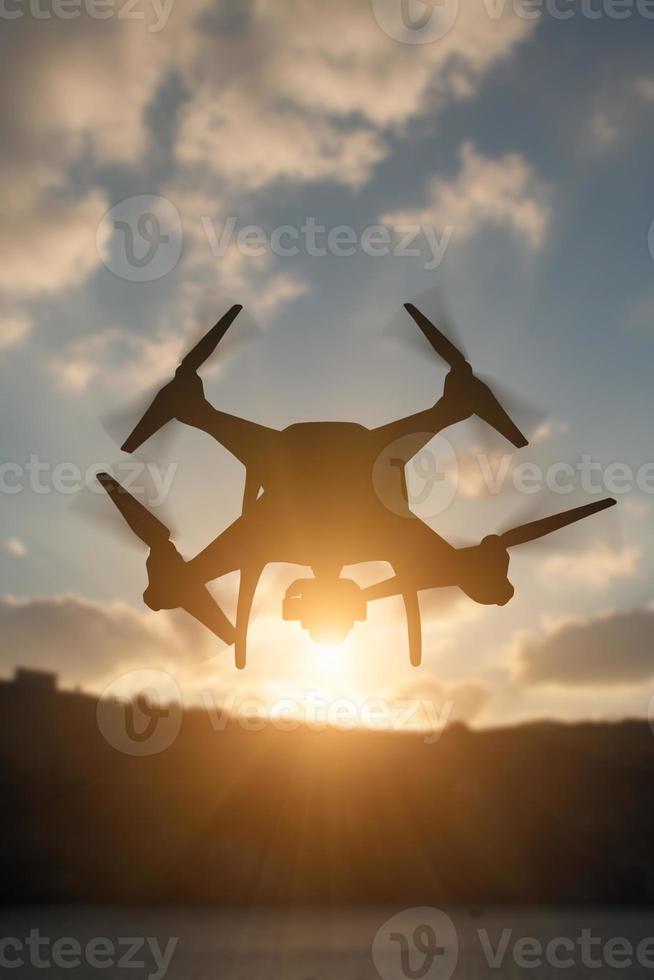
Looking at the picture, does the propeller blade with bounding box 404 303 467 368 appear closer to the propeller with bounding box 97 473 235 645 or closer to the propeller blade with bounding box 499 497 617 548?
the propeller blade with bounding box 499 497 617 548

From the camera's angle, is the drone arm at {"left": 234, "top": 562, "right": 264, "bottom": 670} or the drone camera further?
the drone arm at {"left": 234, "top": 562, "right": 264, "bottom": 670}

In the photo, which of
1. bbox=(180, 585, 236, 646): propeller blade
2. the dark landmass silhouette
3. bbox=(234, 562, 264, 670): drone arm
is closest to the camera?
bbox=(234, 562, 264, 670): drone arm

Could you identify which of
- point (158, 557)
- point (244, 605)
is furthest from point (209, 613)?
point (158, 557)

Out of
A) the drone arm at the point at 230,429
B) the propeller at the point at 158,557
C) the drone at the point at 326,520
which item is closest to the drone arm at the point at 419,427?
the drone at the point at 326,520

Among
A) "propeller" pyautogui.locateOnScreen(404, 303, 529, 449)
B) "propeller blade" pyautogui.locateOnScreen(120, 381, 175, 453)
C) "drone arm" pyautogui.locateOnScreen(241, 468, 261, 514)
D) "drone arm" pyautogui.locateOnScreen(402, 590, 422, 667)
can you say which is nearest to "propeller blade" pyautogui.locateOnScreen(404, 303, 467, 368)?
"propeller" pyautogui.locateOnScreen(404, 303, 529, 449)

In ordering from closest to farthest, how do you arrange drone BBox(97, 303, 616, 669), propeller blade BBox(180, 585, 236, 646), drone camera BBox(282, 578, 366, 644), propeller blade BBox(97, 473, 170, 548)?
drone BBox(97, 303, 616, 669) < drone camera BBox(282, 578, 366, 644) < propeller blade BBox(97, 473, 170, 548) < propeller blade BBox(180, 585, 236, 646)

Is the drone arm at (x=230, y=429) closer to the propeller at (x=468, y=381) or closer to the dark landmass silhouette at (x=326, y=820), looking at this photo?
the propeller at (x=468, y=381)
